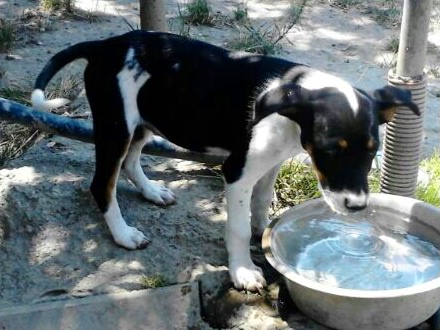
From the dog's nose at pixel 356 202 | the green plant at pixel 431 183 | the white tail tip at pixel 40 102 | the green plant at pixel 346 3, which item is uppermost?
the dog's nose at pixel 356 202

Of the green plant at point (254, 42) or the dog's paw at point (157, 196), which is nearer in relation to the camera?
the dog's paw at point (157, 196)

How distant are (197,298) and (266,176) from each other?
Result: 75 cm

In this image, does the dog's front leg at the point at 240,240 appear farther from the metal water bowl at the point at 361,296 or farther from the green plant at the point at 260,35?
the green plant at the point at 260,35

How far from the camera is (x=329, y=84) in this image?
3.41 m

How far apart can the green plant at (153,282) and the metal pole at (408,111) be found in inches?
54.1

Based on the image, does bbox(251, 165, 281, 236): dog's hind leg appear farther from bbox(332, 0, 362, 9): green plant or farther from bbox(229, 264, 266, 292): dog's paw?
bbox(332, 0, 362, 9): green plant

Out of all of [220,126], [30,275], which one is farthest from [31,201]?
[220,126]

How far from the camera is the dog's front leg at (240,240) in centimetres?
364

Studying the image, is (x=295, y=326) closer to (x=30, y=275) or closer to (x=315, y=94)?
(x=315, y=94)

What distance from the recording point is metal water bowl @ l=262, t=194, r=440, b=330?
10.6 feet

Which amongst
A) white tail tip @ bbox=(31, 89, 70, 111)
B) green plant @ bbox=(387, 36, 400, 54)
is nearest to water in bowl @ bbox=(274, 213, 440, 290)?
white tail tip @ bbox=(31, 89, 70, 111)

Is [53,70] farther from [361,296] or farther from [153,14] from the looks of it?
[361,296]

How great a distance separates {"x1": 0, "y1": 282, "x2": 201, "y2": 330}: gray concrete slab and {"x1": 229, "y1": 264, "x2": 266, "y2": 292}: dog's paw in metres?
0.20

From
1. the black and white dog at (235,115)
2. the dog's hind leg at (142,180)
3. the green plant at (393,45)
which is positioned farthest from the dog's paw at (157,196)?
the green plant at (393,45)
